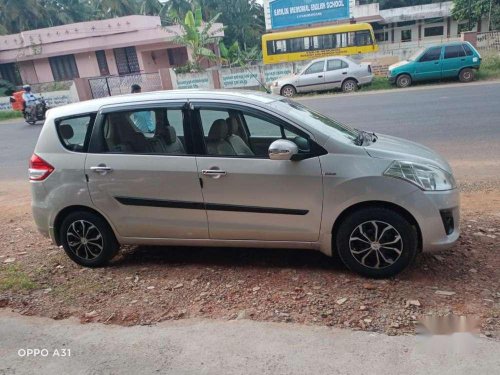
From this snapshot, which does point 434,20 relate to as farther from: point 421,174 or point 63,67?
point 421,174

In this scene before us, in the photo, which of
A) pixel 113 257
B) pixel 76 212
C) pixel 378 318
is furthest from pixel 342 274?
pixel 76 212

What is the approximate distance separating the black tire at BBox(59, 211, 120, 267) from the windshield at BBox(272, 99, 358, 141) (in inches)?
78.4

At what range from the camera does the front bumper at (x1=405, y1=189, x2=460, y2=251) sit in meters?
3.30

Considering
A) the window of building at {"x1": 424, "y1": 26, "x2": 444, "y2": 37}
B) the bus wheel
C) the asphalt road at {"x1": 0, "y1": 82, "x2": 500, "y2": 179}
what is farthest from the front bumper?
the window of building at {"x1": 424, "y1": 26, "x2": 444, "y2": 37}

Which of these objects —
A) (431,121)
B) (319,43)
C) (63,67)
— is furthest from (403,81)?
(63,67)

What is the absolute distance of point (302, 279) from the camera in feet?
11.8

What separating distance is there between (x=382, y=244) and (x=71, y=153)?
A: 2.87 meters

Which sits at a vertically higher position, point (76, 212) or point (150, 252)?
point (76, 212)

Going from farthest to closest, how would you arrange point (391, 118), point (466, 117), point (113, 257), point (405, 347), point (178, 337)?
point (391, 118) < point (466, 117) < point (113, 257) < point (178, 337) < point (405, 347)

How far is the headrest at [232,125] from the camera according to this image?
3914mm

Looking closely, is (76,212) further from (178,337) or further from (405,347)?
(405,347)

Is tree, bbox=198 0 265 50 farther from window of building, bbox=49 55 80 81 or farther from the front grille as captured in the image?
the front grille

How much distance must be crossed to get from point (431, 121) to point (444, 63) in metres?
8.91

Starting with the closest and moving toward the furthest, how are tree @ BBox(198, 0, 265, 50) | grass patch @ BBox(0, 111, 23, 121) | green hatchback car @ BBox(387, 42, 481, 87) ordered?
green hatchback car @ BBox(387, 42, 481, 87) < grass patch @ BBox(0, 111, 23, 121) < tree @ BBox(198, 0, 265, 50)
